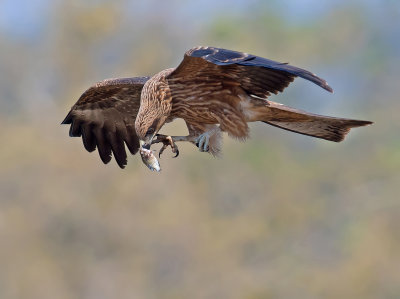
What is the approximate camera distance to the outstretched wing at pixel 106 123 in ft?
46.3

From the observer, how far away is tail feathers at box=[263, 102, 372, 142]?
12500 millimetres

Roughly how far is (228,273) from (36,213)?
6089 mm

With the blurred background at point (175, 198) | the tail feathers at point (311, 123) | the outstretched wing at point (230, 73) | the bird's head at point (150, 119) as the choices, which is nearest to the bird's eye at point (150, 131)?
the bird's head at point (150, 119)

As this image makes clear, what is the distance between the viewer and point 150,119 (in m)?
11.9

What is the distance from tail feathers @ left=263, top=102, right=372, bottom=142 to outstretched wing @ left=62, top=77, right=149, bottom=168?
195 cm

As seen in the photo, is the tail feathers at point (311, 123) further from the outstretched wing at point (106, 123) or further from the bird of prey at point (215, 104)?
Result: the outstretched wing at point (106, 123)

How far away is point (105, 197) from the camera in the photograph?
37.9 m

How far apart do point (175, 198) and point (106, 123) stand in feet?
80.0

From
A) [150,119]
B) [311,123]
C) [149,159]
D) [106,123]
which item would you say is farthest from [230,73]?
[106,123]

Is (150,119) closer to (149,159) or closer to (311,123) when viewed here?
(149,159)

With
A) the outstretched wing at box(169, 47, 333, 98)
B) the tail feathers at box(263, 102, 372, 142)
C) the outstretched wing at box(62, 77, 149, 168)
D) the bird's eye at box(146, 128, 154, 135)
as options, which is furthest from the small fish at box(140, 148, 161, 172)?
the outstretched wing at box(62, 77, 149, 168)

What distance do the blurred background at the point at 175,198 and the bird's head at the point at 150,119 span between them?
20.5 metres

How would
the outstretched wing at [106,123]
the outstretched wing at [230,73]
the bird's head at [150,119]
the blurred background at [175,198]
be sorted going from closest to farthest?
the outstretched wing at [230,73]
the bird's head at [150,119]
the outstretched wing at [106,123]
the blurred background at [175,198]

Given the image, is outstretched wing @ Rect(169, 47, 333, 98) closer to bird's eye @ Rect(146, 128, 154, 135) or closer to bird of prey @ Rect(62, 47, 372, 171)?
bird of prey @ Rect(62, 47, 372, 171)
